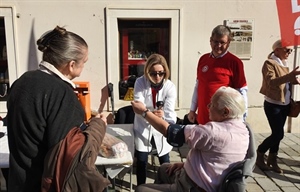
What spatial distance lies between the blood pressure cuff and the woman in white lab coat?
2.67 feet

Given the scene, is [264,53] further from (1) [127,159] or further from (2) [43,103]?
(2) [43,103]

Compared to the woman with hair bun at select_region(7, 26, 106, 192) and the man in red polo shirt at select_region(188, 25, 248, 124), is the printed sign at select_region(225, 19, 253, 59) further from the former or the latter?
the woman with hair bun at select_region(7, 26, 106, 192)

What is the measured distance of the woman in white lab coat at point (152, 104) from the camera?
9.27 feet

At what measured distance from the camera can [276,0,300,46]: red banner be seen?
3.13m

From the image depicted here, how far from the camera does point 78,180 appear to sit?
1400mm

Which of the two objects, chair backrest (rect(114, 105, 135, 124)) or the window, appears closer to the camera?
chair backrest (rect(114, 105, 135, 124))

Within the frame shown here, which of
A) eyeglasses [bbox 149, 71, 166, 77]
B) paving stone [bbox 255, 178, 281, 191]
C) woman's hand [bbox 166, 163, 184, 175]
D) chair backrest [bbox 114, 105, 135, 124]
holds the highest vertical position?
eyeglasses [bbox 149, 71, 166, 77]

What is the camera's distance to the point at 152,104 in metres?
2.89

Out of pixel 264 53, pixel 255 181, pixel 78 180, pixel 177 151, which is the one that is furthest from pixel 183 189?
pixel 264 53

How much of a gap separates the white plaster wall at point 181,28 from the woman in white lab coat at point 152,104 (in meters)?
2.41

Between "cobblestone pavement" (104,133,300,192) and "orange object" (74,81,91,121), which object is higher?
"orange object" (74,81,91,121)

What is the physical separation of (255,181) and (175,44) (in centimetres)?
276

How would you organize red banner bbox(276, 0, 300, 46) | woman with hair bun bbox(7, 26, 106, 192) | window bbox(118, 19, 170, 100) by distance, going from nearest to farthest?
woman with hair bun bbox(7, 26, 106, 192), red banner bbox(276, 0, 300, 46), window bbox(118, 19, 170, 100)

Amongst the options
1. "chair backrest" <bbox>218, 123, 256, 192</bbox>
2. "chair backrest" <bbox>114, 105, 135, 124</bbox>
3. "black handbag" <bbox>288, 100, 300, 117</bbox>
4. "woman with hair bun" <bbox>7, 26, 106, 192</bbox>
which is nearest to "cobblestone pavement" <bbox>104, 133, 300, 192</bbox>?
"chair backrest" <bbox>114, 105, 135, 124</bbox>
